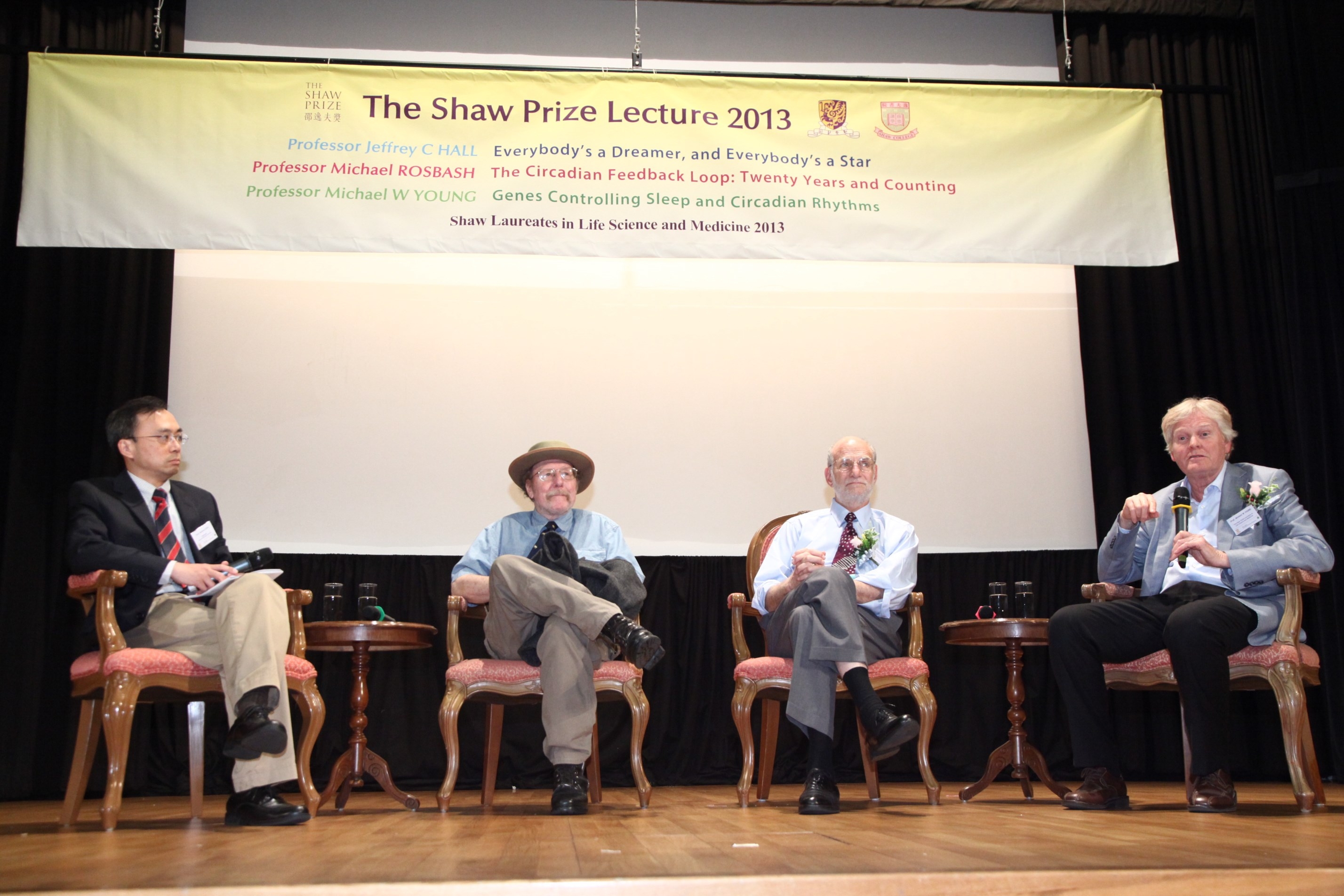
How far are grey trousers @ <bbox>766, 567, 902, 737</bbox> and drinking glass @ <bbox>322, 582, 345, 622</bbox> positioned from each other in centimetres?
Answer: 160

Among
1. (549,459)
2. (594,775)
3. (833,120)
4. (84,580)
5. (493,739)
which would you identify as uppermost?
(833,120)

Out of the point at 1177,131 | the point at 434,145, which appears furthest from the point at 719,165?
the point at 1177,131

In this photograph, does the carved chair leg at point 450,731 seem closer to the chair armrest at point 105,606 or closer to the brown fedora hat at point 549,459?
the brown fedora hat at point 549,459

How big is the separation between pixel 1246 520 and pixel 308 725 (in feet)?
9.13

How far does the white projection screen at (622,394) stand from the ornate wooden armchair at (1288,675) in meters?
1.43

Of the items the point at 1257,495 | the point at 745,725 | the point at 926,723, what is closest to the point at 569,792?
the point at 745,725

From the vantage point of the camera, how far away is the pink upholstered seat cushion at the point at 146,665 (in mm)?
2818

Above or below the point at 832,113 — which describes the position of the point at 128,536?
below

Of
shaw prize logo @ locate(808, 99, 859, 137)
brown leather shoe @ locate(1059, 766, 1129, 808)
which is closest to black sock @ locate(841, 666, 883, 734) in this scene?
brown leather shoe @ locate(1059, 766, 1129, 808)

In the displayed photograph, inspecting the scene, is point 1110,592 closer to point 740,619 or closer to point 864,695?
point 864,695

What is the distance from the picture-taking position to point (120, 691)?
2.80 m

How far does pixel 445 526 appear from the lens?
4336 mm

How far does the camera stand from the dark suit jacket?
2.96m

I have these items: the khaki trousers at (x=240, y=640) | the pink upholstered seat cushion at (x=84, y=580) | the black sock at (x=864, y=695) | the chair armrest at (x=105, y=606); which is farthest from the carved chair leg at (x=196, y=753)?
the black sock at (x=864, y=695)
